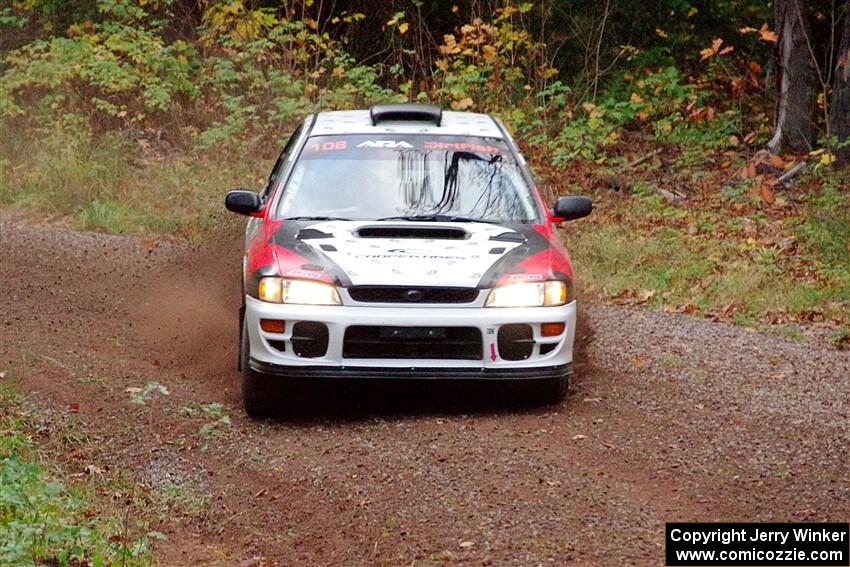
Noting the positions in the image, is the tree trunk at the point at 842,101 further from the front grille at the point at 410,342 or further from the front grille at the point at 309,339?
the front grille at the point at 309,339

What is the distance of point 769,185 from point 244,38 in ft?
27.9

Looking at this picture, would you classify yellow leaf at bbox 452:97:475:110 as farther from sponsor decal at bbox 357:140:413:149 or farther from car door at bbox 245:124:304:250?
sponsor decal at bbox 357:140:413:149

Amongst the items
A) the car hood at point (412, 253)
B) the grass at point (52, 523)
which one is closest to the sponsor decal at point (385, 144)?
the car hood at point (412, 253)

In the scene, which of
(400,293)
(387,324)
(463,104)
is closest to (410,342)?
(387,324)

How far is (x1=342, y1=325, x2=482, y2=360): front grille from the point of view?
7047 mm

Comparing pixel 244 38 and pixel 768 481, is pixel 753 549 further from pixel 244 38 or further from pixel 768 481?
pixel 244 38

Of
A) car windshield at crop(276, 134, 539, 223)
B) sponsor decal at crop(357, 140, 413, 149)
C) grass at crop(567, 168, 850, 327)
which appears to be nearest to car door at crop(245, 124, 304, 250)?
car windshield at crop(276, 134, 539, 223)

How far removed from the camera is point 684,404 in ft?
25.9

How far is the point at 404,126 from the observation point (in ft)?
28.8

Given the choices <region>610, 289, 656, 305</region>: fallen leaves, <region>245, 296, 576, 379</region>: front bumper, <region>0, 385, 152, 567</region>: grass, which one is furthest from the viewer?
<region>610, 289, 656, 305</region>: fallen leaves

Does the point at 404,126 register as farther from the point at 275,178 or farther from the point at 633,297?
the point at 633,297

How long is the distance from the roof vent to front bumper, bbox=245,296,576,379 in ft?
7.18

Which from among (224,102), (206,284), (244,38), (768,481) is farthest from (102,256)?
(768,481)

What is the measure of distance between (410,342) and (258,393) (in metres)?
0.97
